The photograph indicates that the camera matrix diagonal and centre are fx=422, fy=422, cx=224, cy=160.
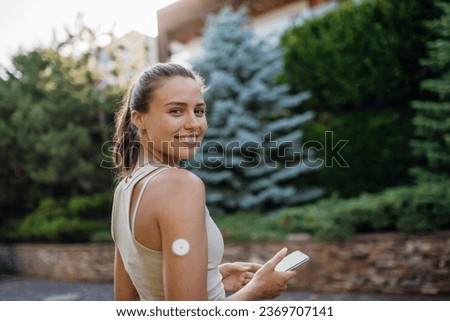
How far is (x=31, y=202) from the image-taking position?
7.40 metres

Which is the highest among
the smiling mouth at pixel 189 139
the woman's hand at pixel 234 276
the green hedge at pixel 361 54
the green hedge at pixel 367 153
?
the green hedge at pixel 361 54

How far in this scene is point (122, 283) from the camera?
134cm

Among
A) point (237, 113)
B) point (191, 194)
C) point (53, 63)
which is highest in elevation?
point (53, 63)

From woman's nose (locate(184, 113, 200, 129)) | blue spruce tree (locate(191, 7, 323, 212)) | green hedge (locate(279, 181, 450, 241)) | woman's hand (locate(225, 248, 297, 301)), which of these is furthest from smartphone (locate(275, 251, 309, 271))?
blue spruce tree (locate(191, 7, 323, 212))

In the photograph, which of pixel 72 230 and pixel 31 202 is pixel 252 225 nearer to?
pixel 72 230

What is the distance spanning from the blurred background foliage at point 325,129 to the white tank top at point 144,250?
3.58m

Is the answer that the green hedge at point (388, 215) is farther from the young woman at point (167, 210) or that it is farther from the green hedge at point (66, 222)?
the young woman at point (167, 210)

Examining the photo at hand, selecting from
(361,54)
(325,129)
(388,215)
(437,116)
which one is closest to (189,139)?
(388,215)

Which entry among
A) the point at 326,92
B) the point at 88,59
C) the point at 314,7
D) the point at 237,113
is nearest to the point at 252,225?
the point at 237,113

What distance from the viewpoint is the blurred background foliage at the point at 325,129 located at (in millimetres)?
4879

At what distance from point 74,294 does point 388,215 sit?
3.69 m

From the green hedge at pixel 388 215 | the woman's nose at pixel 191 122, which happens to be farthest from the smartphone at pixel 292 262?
the green hedge at pixel 388 215

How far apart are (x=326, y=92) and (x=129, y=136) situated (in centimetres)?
558

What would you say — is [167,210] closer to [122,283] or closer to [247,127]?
[122,283]
